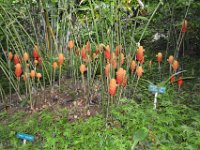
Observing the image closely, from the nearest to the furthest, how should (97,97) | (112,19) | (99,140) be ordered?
(99,140), (112,19), (97,97)

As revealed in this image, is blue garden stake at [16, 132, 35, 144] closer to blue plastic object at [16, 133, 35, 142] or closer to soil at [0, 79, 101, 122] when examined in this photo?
blue plastic object at [16, 133, 35, 142]

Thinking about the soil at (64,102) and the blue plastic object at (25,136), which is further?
the soil at (64,102)

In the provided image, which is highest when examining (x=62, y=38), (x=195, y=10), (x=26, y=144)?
(x=195, y=10)

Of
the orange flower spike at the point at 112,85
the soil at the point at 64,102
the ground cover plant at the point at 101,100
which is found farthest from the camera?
the soil at the point at 64,102

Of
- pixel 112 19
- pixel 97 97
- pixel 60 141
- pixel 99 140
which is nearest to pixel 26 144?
pixel 60 141

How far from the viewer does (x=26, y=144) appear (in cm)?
236

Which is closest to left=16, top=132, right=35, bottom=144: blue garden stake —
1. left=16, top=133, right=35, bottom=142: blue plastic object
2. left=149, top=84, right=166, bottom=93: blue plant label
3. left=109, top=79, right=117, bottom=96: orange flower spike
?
left=16, top=133, right=35, bottom=142: blue plastic object

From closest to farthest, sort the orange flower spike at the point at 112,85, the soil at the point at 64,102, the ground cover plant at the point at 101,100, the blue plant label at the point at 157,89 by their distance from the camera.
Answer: the orange flower spike at the point at 112,85 < the ground cover plant at the point at 101,100 < the blue plant label at the point at 157,89 < the soil at the point at 64,102

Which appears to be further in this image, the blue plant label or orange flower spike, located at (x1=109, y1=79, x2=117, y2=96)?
the blue plant label

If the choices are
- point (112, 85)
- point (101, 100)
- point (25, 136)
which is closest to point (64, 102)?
point (101, 100)

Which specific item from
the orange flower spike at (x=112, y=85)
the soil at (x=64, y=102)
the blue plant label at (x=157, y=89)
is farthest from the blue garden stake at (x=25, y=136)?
the blue plant label at (x=157, y=89)

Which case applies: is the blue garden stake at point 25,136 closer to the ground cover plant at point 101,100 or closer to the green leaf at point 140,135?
the ground cover plant at point 101,100

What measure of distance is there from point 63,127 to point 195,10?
66.8 inches

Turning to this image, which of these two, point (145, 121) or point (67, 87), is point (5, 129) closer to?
point (67, 87)
